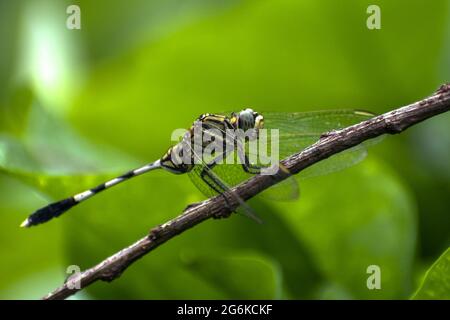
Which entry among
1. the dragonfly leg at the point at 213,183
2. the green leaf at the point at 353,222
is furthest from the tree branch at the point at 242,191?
the green leaf at the point at 353,222

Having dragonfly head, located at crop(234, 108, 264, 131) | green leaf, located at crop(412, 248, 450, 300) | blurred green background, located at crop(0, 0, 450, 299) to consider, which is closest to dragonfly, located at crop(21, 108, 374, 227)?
dragonfly head, located at crop(234, 108, 264, 131)

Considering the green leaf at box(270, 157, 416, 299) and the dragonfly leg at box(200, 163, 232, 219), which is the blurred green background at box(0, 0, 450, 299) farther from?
the dragonfly leg at box(200, 163, 232, 219)

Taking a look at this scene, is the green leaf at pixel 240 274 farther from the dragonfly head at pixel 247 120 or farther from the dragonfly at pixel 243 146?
the dragonfly head at pixel 247 120

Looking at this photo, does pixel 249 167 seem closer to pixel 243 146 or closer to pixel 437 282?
pixel 243 146

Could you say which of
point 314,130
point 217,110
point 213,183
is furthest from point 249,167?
point 217,110
